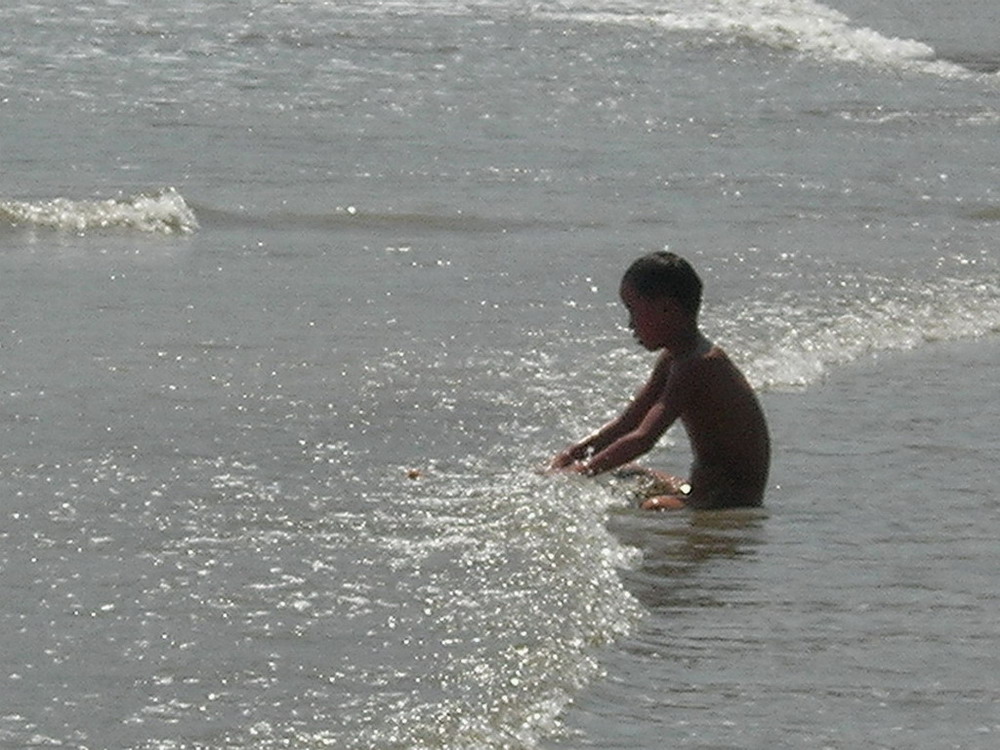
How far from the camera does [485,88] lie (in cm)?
1877

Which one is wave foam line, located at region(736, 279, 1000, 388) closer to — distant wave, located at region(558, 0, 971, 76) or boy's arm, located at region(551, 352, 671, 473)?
boy's arm, located at region(551, 352, 671, 473)

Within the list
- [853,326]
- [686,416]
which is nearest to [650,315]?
[686,416]

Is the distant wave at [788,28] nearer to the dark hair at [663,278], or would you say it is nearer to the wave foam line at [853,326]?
the wave foam line at [853,326]

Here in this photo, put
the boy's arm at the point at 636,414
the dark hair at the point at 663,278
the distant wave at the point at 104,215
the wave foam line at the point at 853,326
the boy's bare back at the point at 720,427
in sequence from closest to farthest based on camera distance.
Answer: the dark hair at the point at 663,278 < the boy's bare back at the point at 720,427 < the boy's arm at the point at 636,414 < the wave foam line at the point at 853,326 < the distant wave at the point at 104,215

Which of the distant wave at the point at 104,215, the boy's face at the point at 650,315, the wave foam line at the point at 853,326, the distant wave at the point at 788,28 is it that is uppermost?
the boy's face at the point at 650,315

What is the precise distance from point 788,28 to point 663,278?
17.1 meters

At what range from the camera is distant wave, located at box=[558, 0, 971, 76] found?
904 inches

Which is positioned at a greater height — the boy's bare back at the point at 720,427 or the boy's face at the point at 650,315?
the boy's face at the point at 650,315

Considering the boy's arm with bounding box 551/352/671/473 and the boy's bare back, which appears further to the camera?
the boy's arm with bounding box 551/352/671/473

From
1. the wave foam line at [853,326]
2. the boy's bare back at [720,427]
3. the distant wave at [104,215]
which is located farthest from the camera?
the distant wave at [104,215]

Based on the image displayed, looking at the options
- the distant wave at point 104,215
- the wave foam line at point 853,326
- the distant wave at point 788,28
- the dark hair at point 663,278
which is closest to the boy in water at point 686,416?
the dark hair at point 663,278

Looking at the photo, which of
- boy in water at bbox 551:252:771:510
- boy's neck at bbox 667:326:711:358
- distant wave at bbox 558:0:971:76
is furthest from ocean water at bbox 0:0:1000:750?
distant wave at bbox 558:0:971:76

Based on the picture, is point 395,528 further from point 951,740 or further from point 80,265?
point 80,265

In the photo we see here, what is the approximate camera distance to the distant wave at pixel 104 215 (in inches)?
502
